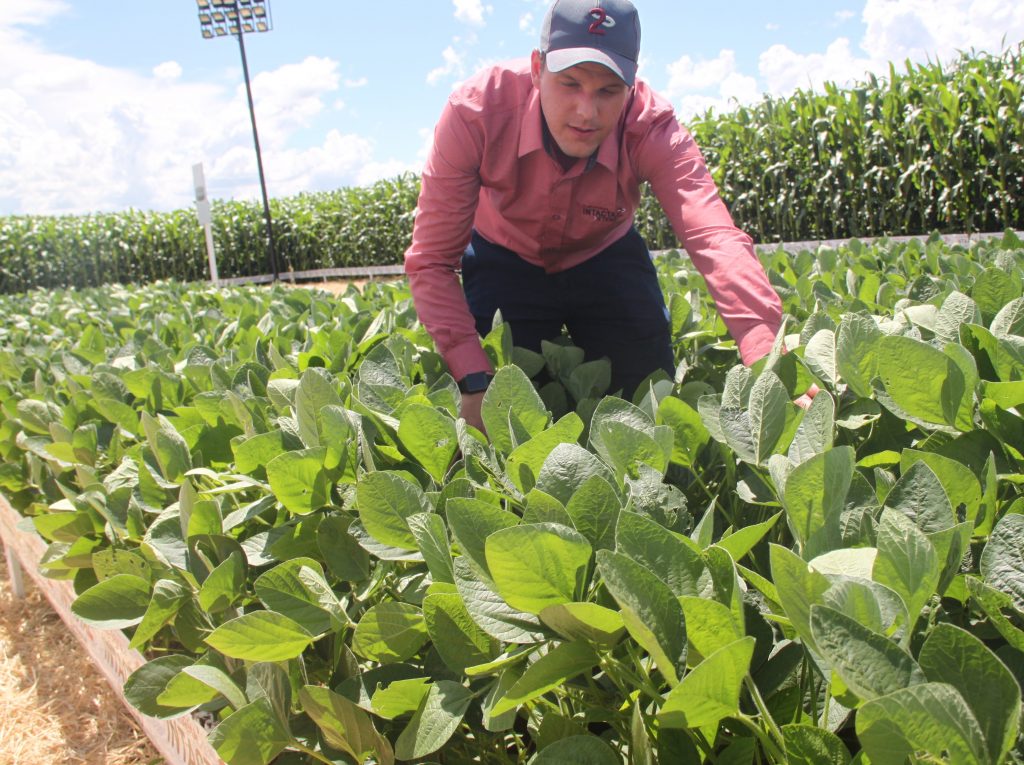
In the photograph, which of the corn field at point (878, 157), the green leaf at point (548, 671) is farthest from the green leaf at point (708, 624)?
the corn field at point (878, 157)

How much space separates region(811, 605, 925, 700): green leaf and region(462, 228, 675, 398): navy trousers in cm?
251

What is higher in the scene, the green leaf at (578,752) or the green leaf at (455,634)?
the green leaf at (455,634)

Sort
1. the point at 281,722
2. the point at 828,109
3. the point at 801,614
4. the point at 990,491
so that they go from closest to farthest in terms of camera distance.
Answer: the point at 801,614 < the point at 990,491 < the point at 281,722 < the point at 828,109

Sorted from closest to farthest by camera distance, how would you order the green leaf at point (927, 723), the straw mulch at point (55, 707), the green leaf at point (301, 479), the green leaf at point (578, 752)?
the green leaf at point (927, 723) → the green leaf at point (578, 752) → the green leaf at point (301, 479) → the straw mulch at point (55, 707)

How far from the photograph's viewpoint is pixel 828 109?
12.6 m

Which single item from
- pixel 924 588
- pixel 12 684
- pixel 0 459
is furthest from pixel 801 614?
pixel 12 684

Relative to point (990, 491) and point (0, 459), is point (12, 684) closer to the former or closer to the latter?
point (0, 459)

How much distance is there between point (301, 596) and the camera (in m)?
1.26

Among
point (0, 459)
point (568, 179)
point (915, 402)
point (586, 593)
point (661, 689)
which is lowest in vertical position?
point (0, 459)

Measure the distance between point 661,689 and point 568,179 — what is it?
7.64 feet

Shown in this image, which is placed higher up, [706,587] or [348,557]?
[706,587]

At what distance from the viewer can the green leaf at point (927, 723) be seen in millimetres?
643

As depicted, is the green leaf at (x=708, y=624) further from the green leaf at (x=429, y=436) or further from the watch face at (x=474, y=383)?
the watch face at (x=474, y=383)

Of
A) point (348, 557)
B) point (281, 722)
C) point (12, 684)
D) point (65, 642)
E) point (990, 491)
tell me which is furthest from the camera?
point (65, 642)
